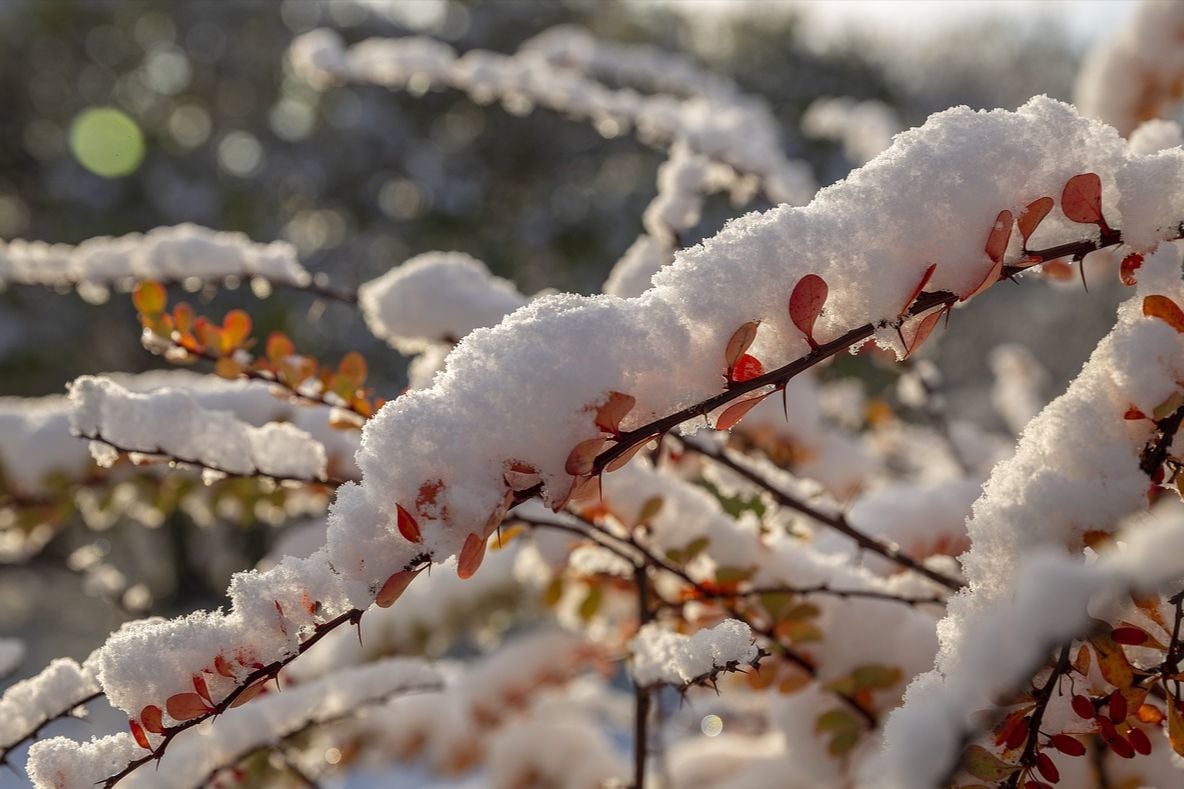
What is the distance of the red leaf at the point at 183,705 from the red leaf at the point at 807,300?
0.41 meters

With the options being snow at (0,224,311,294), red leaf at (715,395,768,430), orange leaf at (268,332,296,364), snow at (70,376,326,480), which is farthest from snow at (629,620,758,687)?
snow at (0,224,311,294)

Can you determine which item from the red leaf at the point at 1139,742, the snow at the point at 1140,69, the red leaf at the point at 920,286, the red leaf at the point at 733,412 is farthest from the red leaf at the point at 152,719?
the snow at the point at 1140,69

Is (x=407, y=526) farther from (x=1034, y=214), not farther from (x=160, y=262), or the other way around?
(x=160, y=262)

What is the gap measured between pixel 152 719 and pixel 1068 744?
546mm

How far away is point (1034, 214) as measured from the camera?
0.52 meters

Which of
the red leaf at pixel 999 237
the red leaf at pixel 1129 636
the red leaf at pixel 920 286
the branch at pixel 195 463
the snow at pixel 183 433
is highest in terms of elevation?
the snow at pixel 183 433

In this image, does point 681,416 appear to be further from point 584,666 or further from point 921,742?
point 584,666

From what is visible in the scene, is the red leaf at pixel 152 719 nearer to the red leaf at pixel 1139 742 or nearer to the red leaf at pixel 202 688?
the red leaf at pixel 202 688

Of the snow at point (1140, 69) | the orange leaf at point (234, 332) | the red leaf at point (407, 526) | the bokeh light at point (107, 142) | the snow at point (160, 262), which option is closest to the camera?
the red leaf at point (407, 526)

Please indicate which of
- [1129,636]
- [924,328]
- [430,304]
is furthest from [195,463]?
[1129,636]

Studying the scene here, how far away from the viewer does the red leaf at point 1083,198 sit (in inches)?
20.6

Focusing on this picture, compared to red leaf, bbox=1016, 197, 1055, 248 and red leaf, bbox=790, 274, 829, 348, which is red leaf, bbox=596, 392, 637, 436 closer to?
red leaf, bbox=790, 274, 829, 348

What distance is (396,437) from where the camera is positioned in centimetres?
50

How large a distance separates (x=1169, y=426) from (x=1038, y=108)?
0.69 feet
